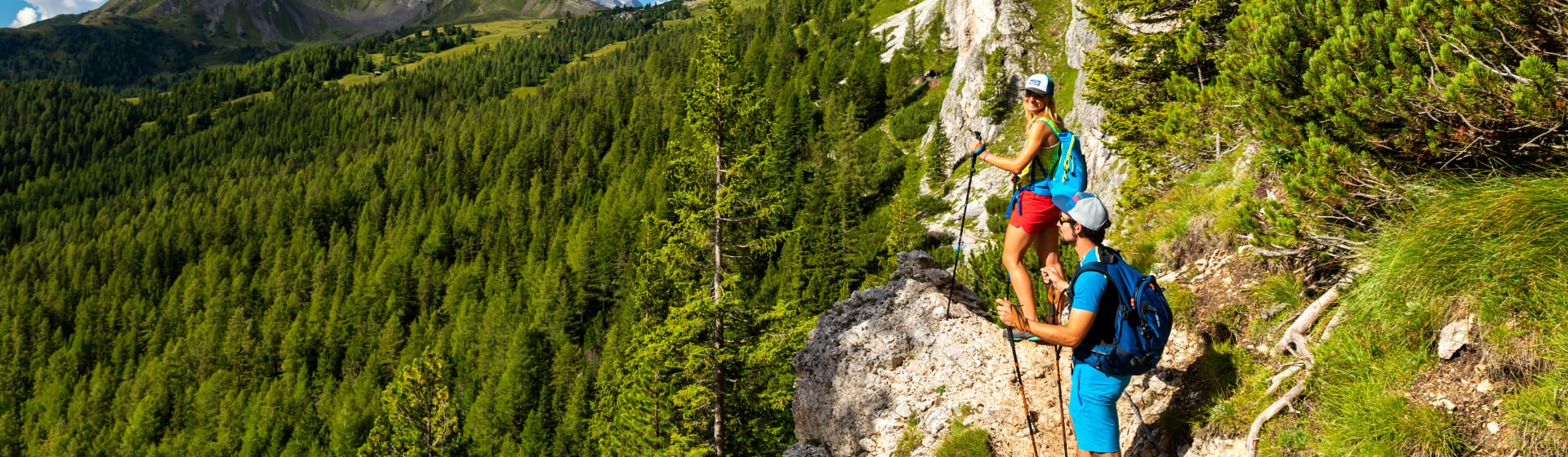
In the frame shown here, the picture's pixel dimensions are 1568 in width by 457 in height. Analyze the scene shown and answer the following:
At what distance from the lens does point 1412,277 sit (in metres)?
4.92

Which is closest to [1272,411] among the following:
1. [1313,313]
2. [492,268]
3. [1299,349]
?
[1299,349]

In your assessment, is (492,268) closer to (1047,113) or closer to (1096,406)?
(1047,113)

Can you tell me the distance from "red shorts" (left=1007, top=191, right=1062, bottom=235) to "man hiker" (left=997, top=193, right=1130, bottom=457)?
1.08 metres

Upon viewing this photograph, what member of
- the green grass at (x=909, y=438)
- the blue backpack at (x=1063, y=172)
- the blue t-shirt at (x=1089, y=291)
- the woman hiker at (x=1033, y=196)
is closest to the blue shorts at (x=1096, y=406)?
the blue t-shirt at (x=1089, y=291)

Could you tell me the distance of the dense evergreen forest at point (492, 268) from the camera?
16.1 m

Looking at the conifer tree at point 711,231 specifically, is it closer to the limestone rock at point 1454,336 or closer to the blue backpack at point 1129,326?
the blue backpack at point 1129,326

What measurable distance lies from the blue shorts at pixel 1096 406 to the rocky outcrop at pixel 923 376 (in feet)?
5.63

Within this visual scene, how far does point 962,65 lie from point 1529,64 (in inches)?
2890

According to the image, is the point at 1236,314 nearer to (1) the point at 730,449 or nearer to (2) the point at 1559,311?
(2) the point at 1559,311

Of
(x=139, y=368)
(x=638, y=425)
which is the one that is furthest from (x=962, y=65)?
(x=139, y=368)

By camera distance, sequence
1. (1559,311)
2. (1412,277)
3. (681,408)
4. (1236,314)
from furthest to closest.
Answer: (681,408) → (1236,314) → (1412,277) → (1559,311)

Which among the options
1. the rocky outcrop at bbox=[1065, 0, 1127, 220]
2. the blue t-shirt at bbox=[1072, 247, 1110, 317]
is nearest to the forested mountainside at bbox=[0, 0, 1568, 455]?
the blue t-shirt at bbox=[1072, 247, 1110, 317]

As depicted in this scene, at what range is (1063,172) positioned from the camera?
243 inches

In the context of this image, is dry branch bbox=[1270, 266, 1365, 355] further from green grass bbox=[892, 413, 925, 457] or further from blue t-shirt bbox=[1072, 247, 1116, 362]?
green grass bbox=[892, 413, 925, 457]
